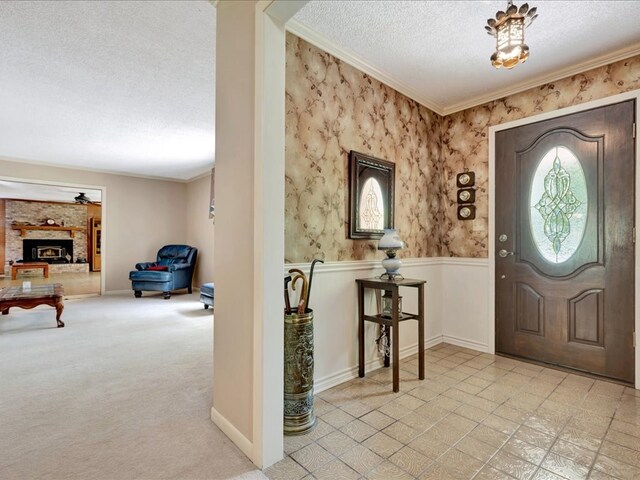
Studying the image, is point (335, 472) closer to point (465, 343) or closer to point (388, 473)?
point (388, 473)

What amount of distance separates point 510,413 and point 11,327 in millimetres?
5446

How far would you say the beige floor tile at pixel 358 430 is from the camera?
1.77 meters

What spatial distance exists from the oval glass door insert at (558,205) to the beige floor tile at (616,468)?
1.61 metres

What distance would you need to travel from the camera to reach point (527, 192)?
9.61 feet

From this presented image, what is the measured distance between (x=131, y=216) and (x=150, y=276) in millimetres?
1687

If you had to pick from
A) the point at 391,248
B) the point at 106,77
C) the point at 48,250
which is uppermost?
the point at 106,77

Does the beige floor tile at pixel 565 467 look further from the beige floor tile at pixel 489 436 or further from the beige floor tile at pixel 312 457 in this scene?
the beige floor tile at pixel 312 457

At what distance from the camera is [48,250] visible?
10789 millimetres

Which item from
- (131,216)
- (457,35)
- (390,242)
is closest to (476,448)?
(390,242)

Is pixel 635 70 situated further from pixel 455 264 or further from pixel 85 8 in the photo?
pixel 85 8

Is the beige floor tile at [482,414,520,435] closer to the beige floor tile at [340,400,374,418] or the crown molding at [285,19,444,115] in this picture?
the beige floor tile at [340,400,374,418]

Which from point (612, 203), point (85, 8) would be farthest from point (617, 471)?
point (85, 8)

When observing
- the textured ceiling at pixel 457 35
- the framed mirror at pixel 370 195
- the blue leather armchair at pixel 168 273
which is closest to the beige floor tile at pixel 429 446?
the framed mirror at pixel 370 195

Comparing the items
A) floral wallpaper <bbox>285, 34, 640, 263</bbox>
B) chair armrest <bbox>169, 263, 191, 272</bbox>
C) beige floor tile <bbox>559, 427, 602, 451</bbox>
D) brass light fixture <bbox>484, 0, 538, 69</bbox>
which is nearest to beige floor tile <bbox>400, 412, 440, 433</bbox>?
beige floor tile <bbox>559, 427, 602, 451</bbox>
